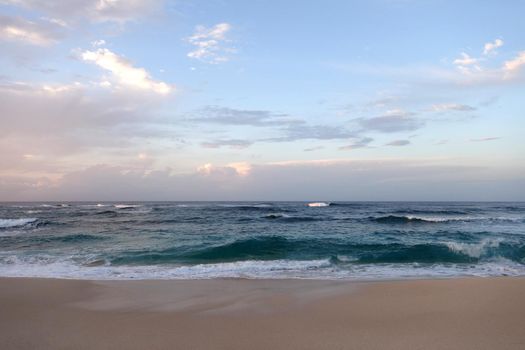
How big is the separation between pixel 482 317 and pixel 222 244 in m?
10.9

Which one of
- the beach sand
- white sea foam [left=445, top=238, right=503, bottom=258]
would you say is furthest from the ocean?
the beach sand

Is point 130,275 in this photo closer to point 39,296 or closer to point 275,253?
point 39,296

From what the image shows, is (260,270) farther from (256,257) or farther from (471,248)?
(471,248)

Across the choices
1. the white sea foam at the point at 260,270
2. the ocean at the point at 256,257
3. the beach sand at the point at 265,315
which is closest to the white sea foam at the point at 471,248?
the ocean at the point at 256,257

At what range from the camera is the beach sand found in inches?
192

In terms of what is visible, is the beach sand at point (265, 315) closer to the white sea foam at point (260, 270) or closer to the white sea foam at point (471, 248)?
the white sea foam at point (260, 270)

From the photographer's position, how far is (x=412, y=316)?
5840 millimetres

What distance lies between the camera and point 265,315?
240 inches

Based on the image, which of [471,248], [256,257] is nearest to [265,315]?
[256,257]

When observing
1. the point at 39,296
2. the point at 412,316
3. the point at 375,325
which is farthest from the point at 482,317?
the point at 39,296

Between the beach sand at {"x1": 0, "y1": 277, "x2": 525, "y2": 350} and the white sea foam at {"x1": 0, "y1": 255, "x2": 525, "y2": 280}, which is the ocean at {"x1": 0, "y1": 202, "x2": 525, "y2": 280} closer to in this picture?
the white sea foam at {"x1": 0, "y1": 255, "x2": 525, "y2": 280}

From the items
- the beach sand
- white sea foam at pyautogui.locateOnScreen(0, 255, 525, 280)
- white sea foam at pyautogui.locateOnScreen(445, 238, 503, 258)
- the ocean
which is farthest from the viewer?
white sea foam at pyautogui.locateOnScreen(445, 238, 503, 258)

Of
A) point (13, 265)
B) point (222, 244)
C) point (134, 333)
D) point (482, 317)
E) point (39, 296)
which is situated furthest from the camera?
point (222, 244)

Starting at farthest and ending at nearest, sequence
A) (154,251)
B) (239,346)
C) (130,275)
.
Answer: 1. (154,251)
2. (130,275)
3. (239,346)
